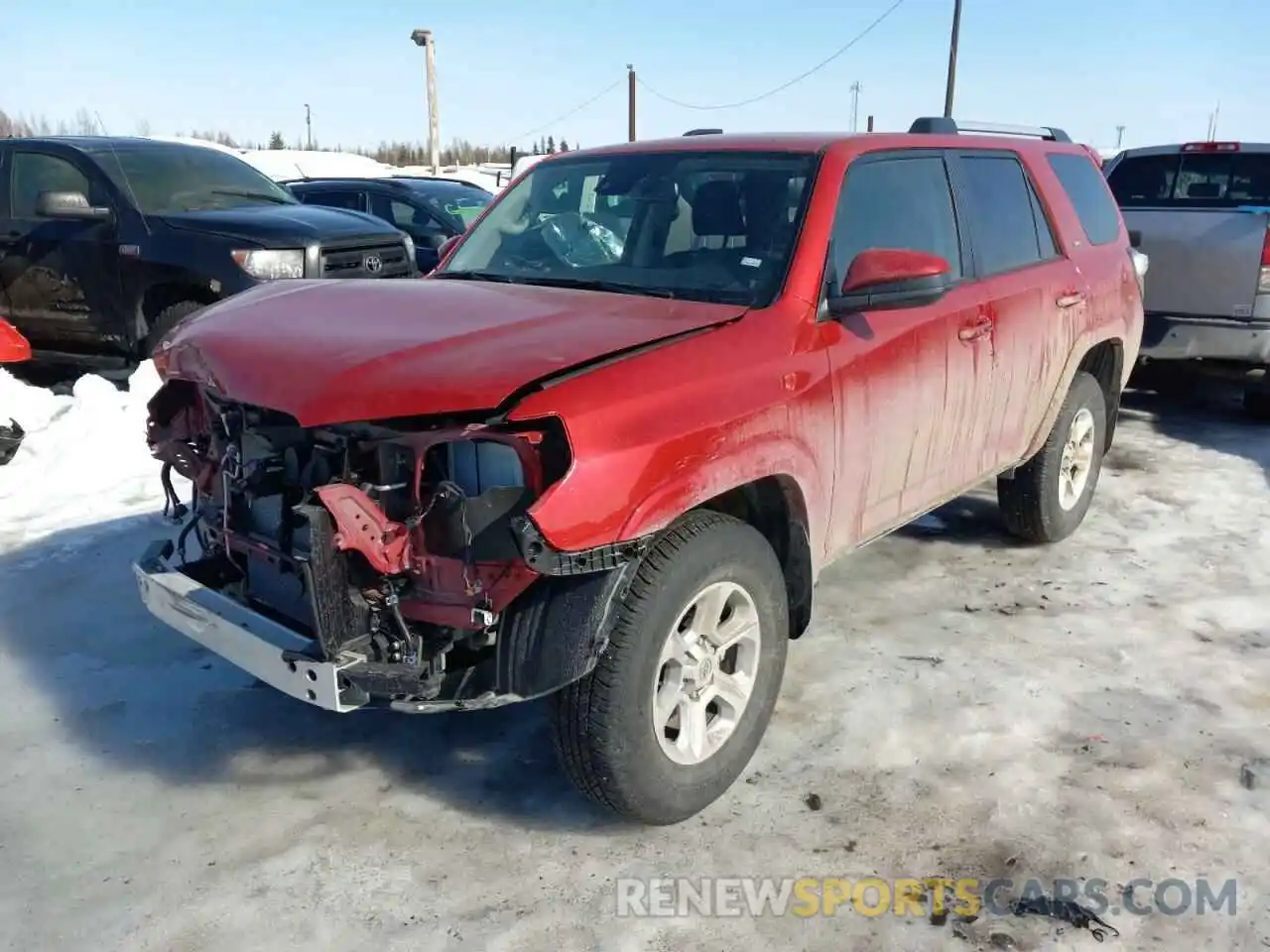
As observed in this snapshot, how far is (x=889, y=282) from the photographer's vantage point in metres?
3.34

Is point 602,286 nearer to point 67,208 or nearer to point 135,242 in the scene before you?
point 135,242

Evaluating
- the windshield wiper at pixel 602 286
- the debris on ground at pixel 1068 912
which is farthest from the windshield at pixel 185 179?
the debris on ground at pixel 1068 912

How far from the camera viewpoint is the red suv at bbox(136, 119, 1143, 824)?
2650mm

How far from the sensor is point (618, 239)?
3.90 m

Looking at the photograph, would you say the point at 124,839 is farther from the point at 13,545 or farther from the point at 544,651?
the point at 13,545

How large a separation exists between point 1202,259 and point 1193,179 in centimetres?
179

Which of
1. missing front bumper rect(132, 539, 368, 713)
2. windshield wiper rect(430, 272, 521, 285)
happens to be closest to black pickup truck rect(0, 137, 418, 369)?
windshield wiper rect(430, 272, 521, 285)

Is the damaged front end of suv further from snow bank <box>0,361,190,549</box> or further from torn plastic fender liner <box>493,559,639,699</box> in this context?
snow bank <box>0,361,190,549</box>

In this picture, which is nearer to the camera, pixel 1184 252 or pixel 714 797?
pixel 714 797

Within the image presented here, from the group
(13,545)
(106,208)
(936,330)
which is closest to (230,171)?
(106,208)

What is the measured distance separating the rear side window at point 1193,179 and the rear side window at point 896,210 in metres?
4.78

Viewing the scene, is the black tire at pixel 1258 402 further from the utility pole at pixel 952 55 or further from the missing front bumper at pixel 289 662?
the utility pole at pixel 952 55

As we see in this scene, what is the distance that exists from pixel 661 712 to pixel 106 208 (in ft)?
22.8

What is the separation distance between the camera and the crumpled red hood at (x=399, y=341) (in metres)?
2.61
